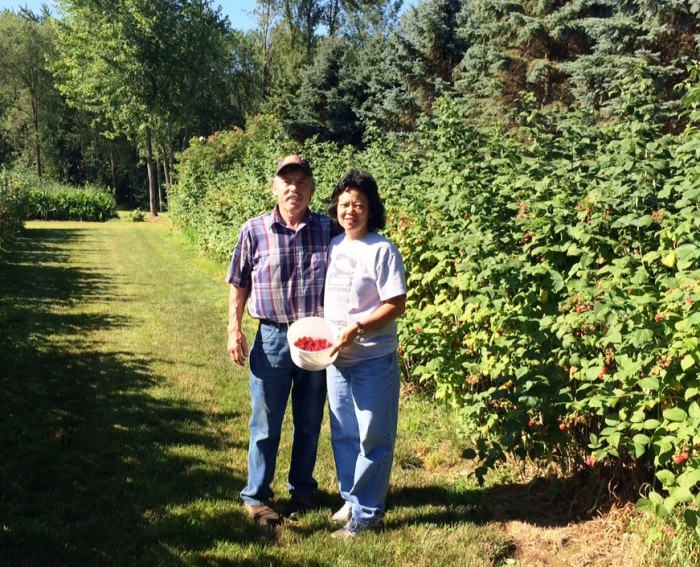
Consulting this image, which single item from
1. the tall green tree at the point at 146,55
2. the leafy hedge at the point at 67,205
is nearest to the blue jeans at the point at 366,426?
the leafy hedge at the point at 67,205

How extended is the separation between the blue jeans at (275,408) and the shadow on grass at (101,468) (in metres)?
0.31

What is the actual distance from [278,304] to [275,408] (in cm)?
57

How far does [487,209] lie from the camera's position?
4.01 m

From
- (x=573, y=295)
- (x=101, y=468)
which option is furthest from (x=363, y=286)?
(x=101, y=468)

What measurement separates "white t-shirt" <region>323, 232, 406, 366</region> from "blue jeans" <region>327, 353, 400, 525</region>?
8 centimetres

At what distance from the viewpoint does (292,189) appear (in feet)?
11.1

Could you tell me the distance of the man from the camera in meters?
3.40

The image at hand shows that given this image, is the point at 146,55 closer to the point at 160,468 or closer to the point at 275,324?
the point at 160,468

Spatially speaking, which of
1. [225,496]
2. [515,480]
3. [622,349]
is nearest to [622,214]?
[622,349]

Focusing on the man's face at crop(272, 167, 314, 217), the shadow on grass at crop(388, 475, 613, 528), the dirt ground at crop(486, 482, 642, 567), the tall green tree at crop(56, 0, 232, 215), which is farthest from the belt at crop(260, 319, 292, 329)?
the tall green tree at crop(56, 0, 232, 215)

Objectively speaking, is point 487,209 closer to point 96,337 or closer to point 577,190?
point 577,190

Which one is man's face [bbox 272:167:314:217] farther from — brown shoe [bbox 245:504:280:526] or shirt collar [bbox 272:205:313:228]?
brown shoe [bbox 245:504:280:526]

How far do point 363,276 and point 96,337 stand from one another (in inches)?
219

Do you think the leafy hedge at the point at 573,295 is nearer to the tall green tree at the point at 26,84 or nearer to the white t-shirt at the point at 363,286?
the white t-shirt at the point at 363,286
